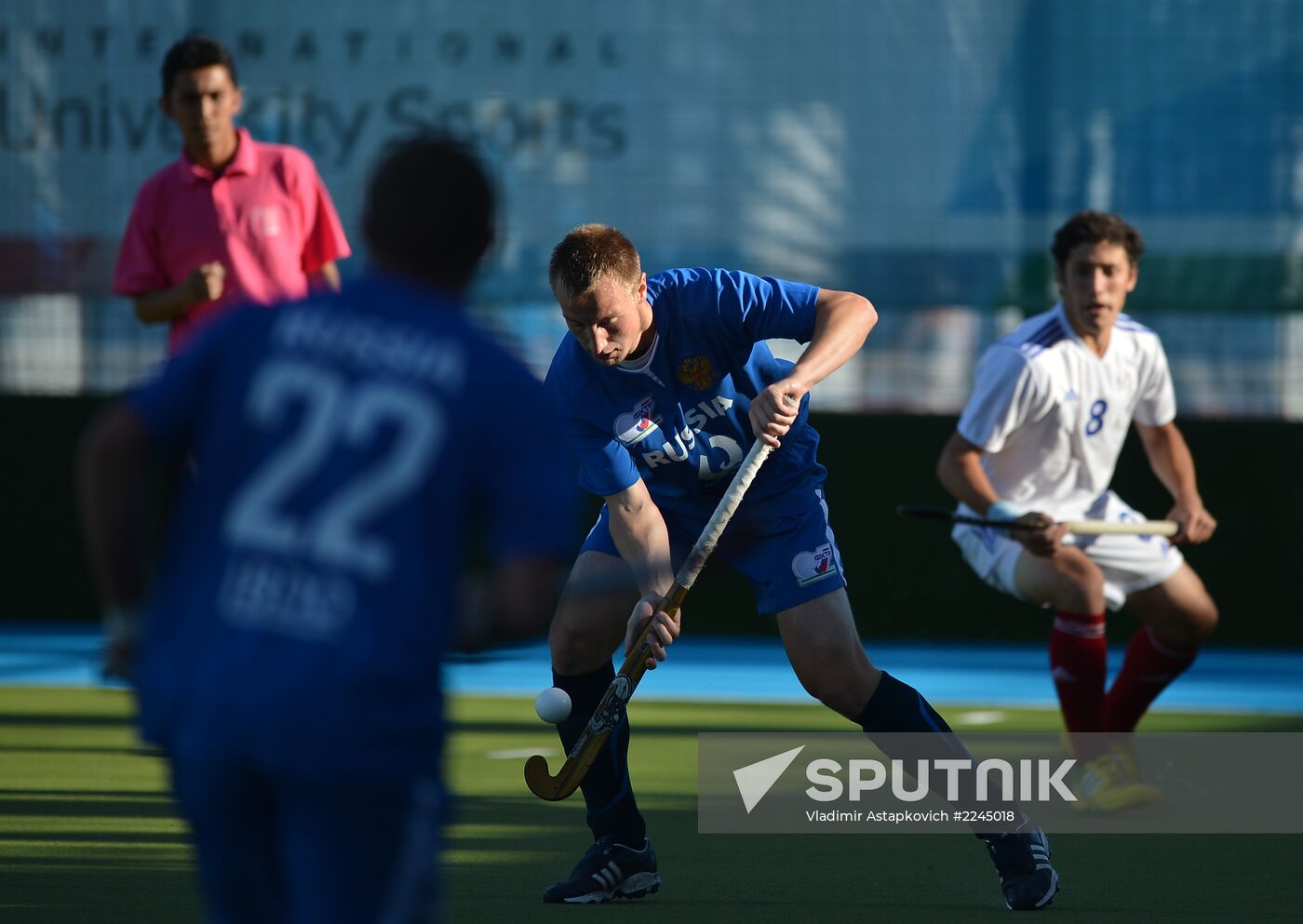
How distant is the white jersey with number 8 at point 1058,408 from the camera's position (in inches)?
198

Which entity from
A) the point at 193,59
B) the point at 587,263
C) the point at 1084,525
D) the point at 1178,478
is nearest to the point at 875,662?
the point at 1178,478

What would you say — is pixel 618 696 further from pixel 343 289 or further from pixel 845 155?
pixel 845 155

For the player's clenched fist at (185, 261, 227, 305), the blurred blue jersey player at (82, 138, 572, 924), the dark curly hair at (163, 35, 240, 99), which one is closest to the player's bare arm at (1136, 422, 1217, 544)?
the player's clenched fist at (185, 261, 227, 305)

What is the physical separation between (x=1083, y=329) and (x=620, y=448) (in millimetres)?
1887

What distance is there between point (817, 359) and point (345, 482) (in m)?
1.91

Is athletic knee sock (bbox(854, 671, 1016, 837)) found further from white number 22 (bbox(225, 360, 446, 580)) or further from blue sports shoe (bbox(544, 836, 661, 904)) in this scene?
white number 22 (bbox(225, 360, 446, 580))

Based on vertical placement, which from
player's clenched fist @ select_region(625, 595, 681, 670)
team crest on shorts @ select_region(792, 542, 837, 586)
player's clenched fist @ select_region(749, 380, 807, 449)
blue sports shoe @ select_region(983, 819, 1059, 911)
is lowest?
blue sports shoe @ select_region(983, 819, 1059, 911)

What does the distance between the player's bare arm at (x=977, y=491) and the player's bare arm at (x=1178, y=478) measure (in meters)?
0.42

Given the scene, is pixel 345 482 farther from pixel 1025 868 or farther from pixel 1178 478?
pixel 1178 478

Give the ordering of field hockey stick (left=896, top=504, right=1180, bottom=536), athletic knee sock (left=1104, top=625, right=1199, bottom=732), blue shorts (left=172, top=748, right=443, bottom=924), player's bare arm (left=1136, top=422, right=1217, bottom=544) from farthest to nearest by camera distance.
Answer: player's bare arm (left=1136, top=422, right=1217, bottom=544), athletic knee sock (left=1104, top=625, right=1199, bottom=732), field hockey stick (left=896, top=504, right=1180, bottom=536), blue shorts (left=172, top=748, right=443, bottom=924)

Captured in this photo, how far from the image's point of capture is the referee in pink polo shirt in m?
4.68

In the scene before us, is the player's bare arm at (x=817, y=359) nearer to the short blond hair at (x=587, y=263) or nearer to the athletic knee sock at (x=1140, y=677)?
the short blond hair at (x=587, y=263)

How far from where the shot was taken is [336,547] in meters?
1.87

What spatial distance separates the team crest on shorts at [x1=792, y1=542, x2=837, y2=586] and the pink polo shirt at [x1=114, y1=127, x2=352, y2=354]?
5.42 ft
